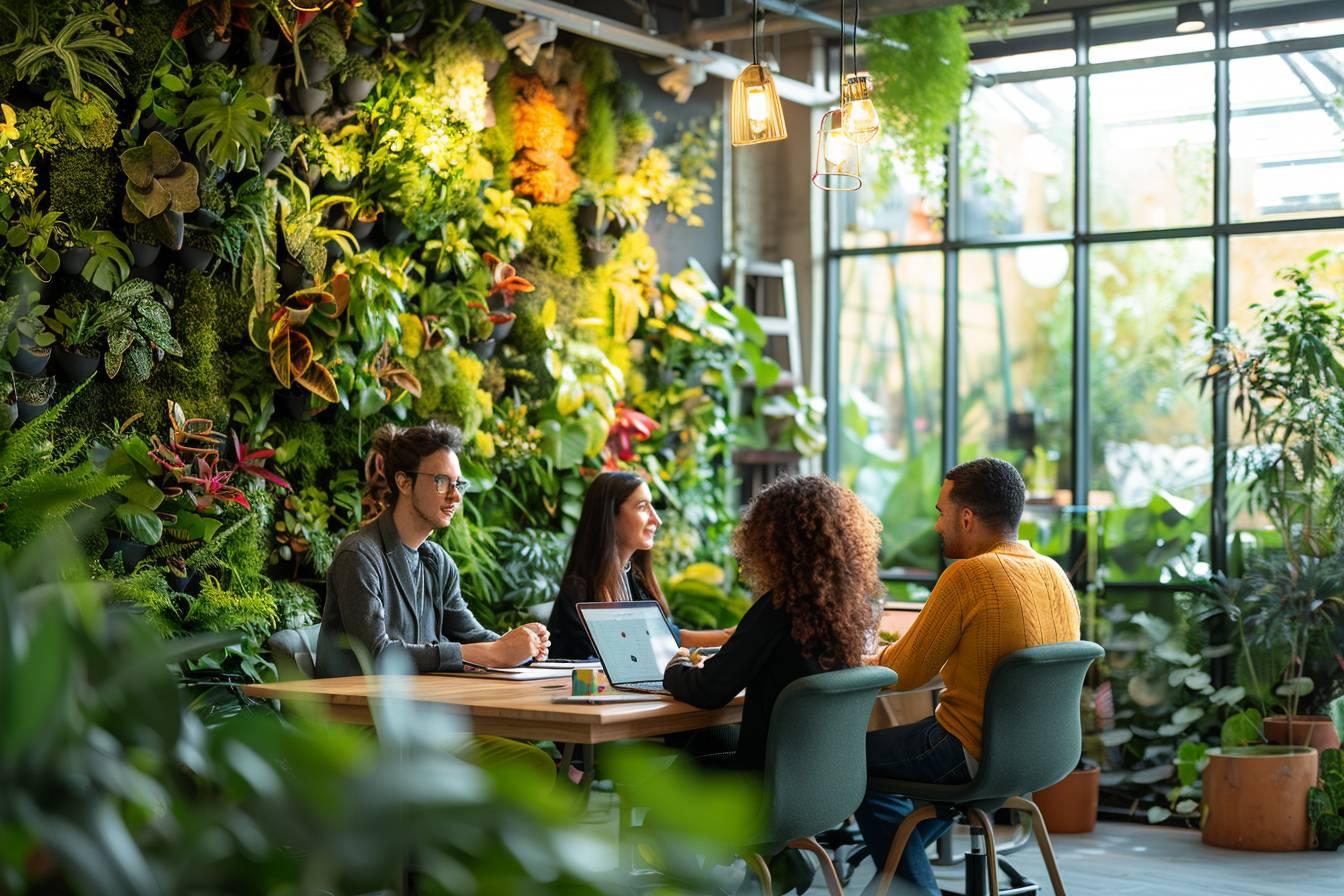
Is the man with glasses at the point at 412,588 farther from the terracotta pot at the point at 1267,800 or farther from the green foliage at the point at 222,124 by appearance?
the terracotta pot at the point at 1267,800

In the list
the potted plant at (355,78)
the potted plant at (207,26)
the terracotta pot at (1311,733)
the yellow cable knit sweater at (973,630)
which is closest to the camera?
the yellow cable knit sweater at (973,630)

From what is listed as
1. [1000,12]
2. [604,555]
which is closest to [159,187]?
[604,555]

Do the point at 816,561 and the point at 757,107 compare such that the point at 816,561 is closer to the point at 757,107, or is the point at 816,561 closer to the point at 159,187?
the point at 757,107

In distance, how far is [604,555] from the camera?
15.9 feet

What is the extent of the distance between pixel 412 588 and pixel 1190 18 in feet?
15.9

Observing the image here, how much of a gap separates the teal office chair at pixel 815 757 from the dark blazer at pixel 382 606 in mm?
1113

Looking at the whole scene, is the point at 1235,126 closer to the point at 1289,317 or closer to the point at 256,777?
the point at 1289,317

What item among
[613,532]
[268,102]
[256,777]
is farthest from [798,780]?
[268,102]

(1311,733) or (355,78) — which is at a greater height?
(355,78)

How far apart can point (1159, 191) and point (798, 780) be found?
474cm

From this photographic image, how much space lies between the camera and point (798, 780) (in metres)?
3.49

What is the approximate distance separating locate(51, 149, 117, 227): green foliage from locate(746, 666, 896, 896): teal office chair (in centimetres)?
299

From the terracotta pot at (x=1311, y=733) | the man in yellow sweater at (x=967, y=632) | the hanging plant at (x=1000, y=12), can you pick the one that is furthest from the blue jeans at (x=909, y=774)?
the hanging plant at (x=1000, y=12)

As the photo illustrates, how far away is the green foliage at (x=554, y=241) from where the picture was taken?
6.90 meters
